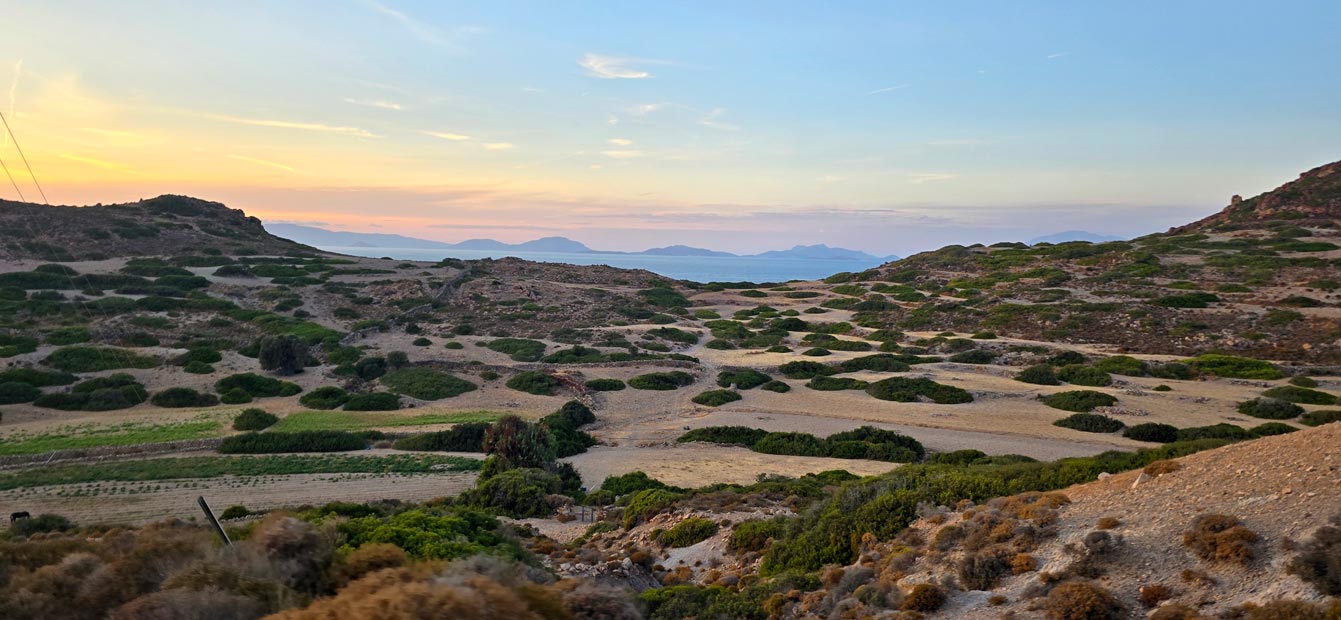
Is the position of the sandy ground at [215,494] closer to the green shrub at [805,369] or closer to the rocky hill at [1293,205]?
the green shrub at [805,369]

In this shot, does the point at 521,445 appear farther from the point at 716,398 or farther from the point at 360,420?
the point at 716,398

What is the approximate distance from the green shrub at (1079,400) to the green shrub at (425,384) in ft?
79.3

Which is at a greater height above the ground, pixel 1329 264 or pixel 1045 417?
pixel 1329 264

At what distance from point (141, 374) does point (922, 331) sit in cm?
4189

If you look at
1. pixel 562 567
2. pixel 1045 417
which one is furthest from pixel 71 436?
pixel 1045 417

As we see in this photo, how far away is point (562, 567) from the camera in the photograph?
10.6 meters

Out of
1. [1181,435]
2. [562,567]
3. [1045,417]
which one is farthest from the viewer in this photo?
[1045,417]

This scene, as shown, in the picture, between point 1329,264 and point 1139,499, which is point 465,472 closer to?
point 1139,499

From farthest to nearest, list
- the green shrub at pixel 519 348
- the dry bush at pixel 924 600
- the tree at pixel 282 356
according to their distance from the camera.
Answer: the green shrub at pixel 519 348
the tree at pixel 282 356
the dry bush at pixel 924 600

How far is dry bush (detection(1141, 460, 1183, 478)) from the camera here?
370 inches

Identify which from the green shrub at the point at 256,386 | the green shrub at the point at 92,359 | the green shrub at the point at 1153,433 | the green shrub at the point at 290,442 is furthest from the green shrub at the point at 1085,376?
the green shrub at the point at 92,359

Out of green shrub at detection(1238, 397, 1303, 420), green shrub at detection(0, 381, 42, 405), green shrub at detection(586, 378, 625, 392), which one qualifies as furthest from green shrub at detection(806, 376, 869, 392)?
green shrub at detection(0, 381, 42, 405)

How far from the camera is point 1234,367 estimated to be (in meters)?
28.3

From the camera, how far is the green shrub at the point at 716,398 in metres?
28.3
